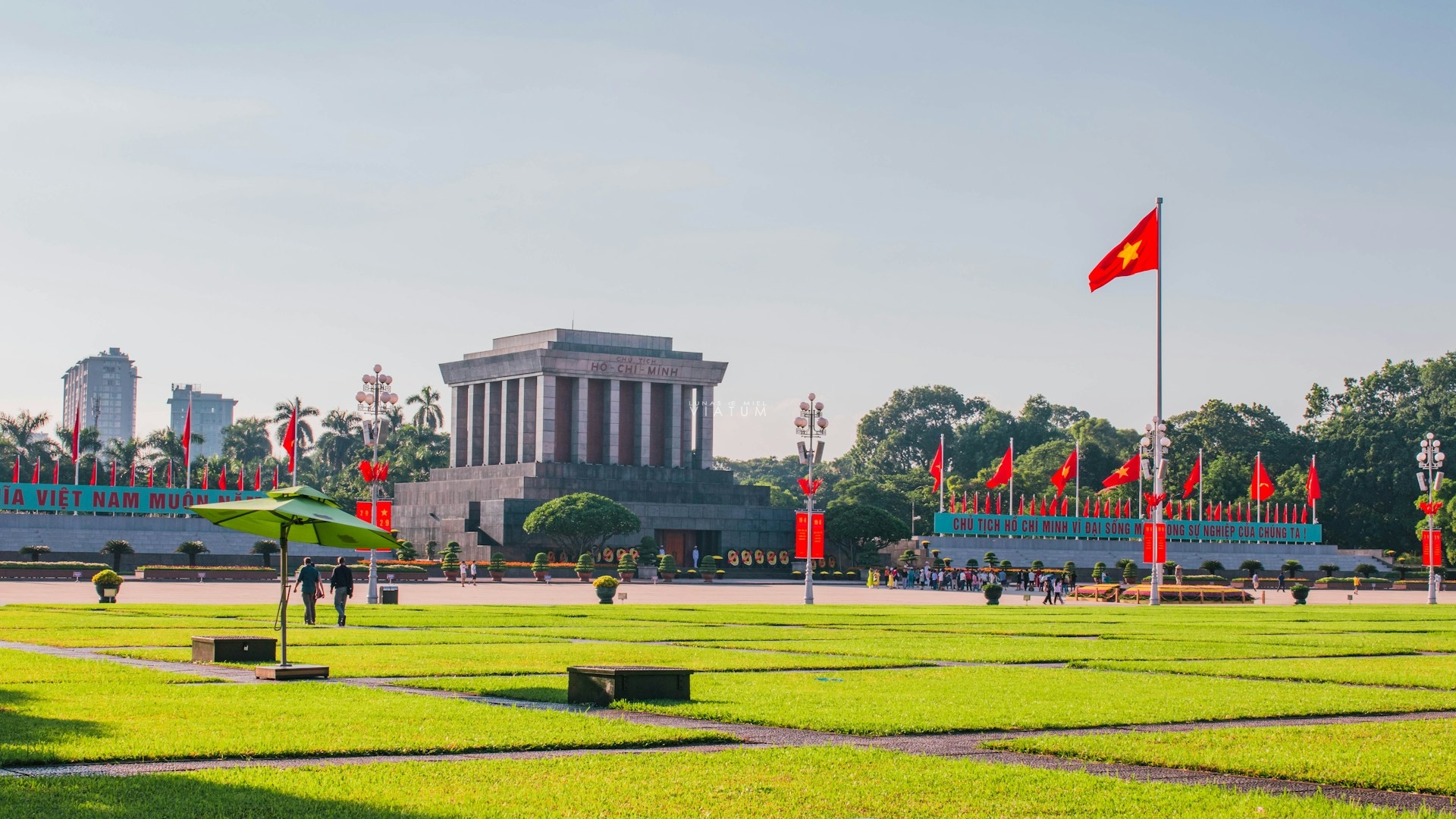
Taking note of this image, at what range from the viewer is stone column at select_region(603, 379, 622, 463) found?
117062 mm

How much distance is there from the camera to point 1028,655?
2850 cm

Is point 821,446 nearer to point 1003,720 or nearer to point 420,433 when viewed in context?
point 1003,720

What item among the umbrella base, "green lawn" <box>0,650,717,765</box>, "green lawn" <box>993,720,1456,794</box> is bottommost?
"green lawn" <box>993,720,1456,794</box>

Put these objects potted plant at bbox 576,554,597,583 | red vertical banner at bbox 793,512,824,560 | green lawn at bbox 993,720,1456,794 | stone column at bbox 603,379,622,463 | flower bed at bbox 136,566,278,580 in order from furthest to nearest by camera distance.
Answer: stone column at bbox 603,379,622,463 < potted plant at bbox 576,554,597,583 < flower bed at bbox 136,566,278,580 < red vertical banner at bbox 793,512,824,560 < green lawn at bbox 993,720,1456,794

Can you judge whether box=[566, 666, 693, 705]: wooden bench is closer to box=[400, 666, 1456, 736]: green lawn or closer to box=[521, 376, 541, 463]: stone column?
box=[400, 666, 1456, 736]: green lawn

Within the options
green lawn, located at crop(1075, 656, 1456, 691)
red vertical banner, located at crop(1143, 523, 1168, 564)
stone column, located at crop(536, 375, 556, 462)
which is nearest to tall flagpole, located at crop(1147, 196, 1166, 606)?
red vertical banner, located at crop(1143, 523, 1168, 564)

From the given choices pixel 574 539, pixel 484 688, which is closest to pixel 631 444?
pixel 574 539

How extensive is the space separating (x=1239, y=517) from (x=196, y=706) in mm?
110491

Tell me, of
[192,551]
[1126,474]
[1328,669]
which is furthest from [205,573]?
[1328,669]

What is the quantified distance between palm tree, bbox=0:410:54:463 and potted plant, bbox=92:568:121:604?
83470 millimetres

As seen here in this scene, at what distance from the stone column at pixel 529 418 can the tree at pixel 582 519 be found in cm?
1731

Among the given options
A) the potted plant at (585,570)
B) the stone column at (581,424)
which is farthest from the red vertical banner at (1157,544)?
the stone column at (581,424)

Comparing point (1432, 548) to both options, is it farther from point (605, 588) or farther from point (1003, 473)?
point (605, 588)

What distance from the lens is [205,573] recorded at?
7438 cm
